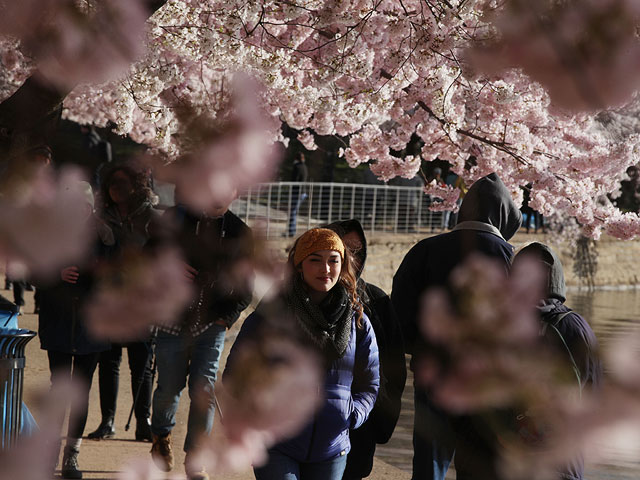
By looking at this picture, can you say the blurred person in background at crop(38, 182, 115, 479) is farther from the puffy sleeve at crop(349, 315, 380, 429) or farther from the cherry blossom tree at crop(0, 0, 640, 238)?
the puffy sleeve at crop(349, 315, 380, 429)

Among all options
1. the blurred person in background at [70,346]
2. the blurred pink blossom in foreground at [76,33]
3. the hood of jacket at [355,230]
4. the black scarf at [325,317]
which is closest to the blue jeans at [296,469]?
the black scarf at [325,317]

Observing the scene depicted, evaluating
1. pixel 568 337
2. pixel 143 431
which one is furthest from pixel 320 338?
pixel 143 431

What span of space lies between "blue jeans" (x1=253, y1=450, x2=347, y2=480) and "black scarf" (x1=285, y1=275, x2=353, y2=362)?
383 millimetres

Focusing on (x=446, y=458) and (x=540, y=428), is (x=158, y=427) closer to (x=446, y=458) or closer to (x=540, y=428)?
(x=446, y=458)

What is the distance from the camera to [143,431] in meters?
5.41

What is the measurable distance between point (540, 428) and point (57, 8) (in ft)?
3.16

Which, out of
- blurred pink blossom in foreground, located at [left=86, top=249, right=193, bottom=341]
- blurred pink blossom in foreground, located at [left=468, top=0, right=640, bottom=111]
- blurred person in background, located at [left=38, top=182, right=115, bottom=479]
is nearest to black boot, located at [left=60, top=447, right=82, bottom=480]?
blurred person in background, located at [left=38, top=182, right=115, bottom=479]

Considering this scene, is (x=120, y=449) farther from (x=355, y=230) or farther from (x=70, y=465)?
(x=355, y=230)

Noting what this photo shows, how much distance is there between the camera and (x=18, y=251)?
99 centimetres

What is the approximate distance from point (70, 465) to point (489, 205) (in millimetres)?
2538

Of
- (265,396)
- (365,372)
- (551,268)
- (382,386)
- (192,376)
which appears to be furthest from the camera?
(192,376)

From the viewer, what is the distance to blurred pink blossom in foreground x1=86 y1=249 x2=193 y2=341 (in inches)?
49.7

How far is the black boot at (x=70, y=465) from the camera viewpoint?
4.49m

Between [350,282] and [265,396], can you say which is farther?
[350,282]
